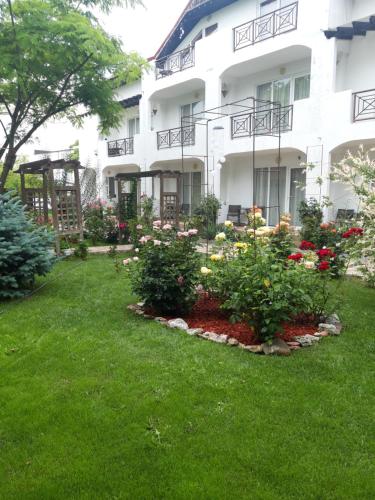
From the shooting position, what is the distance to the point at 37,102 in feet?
42.2

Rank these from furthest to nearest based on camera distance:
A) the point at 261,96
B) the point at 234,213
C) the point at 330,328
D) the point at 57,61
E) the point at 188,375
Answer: the point at 234,213, the point at 261,96, the point at 57,61, the point at 330,328, the point at 188,375

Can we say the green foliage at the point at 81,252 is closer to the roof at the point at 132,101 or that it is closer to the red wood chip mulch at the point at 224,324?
the red wood chip mulch at the point at 224,324

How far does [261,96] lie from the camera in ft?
48.5

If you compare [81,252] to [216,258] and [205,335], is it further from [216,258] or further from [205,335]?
[205,335]

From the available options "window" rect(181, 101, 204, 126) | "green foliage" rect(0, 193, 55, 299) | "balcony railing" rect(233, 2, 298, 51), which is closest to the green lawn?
"green foliage" rect(0, 193, 55, 299)

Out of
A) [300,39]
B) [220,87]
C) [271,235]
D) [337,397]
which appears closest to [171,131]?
[220,87]

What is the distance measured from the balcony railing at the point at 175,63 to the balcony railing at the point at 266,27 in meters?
2.71

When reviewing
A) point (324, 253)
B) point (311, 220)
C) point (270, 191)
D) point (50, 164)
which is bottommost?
point (324, 253)

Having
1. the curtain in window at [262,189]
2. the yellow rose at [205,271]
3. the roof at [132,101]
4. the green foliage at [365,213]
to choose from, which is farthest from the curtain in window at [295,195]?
the roof at [132,101]

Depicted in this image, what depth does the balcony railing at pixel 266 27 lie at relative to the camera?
12.5 m

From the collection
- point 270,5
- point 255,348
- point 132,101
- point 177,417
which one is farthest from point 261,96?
point 177,417

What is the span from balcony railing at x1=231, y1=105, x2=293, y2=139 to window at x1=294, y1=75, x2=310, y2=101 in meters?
0.64

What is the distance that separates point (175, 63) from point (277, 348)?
16056mm

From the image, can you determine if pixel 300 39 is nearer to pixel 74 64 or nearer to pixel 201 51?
pixel 201 51
